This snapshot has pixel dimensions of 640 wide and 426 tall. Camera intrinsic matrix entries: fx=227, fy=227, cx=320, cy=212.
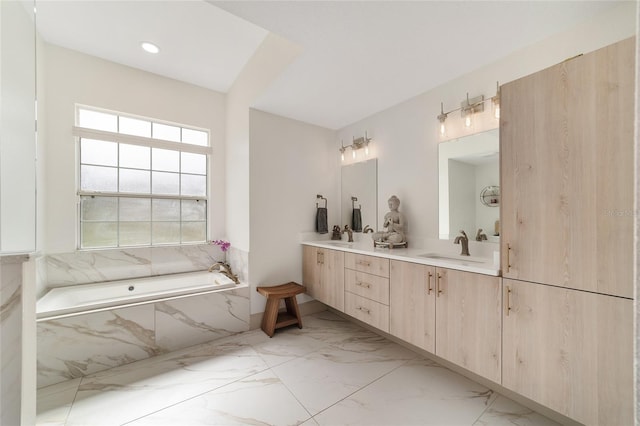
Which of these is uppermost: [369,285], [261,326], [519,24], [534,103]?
[519,24]

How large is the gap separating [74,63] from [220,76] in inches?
58.1

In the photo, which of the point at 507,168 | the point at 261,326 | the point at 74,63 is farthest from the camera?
the point at 261,326

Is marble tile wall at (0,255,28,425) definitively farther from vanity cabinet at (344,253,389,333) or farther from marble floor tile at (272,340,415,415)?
vanity cabinet at (344,253,389,333)

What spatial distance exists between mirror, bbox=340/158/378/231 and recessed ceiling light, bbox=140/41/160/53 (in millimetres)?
2526

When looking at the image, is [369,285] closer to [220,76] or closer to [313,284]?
[313,284]

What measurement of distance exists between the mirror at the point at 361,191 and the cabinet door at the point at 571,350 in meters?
1.68

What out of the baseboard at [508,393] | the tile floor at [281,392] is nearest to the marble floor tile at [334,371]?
the tile floor at [281,392]

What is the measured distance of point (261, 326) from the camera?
2693mm

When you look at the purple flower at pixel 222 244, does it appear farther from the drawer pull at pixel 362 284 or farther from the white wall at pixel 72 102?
the drawer pull at pixel 362 284

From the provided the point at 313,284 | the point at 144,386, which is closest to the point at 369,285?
the point at 313,284

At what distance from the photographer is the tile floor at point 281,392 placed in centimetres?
144

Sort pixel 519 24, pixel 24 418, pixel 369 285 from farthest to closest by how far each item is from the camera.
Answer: pixel 369 285 → pixel 519 24 → pixel 24 418

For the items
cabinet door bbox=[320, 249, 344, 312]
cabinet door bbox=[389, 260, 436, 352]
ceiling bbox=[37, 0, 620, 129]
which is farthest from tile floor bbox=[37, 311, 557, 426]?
ceiling bbox=[37, 0, 620, 129]

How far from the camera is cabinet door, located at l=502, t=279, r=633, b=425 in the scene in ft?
3.26
